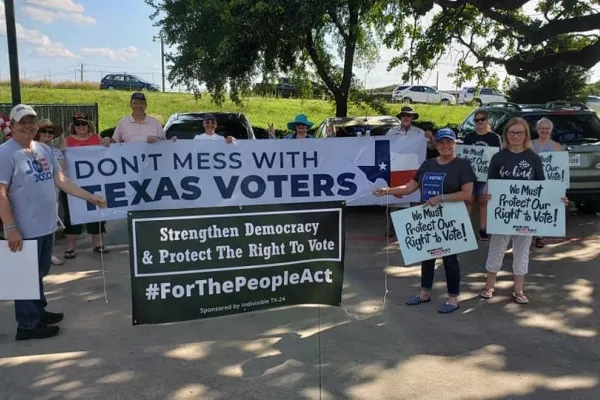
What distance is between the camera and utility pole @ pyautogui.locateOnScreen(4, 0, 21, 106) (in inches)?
298

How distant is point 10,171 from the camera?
4223 mm

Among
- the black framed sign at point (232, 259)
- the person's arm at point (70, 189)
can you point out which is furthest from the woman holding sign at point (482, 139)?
the person's arm at point (70, 189)

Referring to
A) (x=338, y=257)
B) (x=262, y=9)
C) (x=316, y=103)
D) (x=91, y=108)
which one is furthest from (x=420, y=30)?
(x=316, y=103)

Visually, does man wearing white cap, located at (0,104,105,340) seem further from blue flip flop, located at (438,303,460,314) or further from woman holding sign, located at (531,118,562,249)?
woman holding sign, located at (531,118,562,249)

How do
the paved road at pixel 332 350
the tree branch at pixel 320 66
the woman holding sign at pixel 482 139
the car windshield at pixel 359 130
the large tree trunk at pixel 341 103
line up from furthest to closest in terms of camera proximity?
the large tree trunk at pixel 341 103 → the tree branch at pixel 320 66 → the car windshield at pixel 359 130 → the woman holding sign at pixel 482 139 → the paved road at pixel 332 350

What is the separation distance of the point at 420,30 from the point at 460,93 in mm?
32598

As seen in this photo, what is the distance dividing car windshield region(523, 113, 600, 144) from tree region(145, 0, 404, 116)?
4.65 meters

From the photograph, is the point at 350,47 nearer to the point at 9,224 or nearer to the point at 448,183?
the point at 448,183

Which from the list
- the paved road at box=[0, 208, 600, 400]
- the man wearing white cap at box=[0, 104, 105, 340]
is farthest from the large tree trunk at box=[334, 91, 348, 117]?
the man wearing white cap at box=[0, 104, 105, 340]

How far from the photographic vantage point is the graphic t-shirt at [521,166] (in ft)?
17.5

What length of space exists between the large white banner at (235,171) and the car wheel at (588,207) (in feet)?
12.5

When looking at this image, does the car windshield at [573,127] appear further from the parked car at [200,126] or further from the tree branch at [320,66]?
the tree branch at [320,66]

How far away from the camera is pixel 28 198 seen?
171 inches

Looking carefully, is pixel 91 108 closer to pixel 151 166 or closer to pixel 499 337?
pixel 151 166
